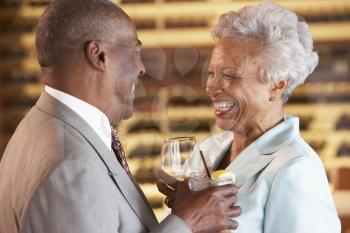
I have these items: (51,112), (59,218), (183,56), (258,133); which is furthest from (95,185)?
(183,56)

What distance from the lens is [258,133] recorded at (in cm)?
213

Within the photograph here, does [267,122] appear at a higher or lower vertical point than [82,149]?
lower

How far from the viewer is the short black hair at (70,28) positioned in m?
1.44

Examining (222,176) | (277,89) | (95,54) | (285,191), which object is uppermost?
(95,54)

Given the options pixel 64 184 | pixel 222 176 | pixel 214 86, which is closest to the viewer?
pixel 64 184

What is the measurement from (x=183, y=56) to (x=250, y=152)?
2092mm

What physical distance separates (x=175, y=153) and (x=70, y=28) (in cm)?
51

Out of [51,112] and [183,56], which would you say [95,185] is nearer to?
[51,112]

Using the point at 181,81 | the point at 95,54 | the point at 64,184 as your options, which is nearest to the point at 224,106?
the point at 95,54

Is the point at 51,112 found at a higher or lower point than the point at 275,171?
higher

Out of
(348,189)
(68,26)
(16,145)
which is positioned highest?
(68,26)

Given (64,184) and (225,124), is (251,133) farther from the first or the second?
(64,184)

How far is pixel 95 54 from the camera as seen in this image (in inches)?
56.8

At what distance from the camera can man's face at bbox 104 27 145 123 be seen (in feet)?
4.88
